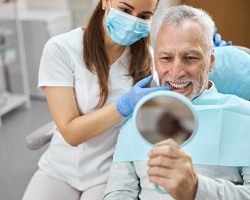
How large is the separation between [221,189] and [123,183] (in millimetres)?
393

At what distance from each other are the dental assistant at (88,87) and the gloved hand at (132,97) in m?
0.08

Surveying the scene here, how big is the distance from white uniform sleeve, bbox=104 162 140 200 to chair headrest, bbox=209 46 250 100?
20.0 inches

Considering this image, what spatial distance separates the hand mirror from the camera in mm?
792

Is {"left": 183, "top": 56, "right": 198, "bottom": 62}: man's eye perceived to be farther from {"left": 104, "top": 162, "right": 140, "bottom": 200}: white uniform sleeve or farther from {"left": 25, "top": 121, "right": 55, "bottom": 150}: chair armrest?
{"left": 25, "top": 121, "right": 55, "bottom": 150}: chair armrest

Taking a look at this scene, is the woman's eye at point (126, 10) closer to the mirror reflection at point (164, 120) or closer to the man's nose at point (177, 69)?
the man's nose at point (177, 69)

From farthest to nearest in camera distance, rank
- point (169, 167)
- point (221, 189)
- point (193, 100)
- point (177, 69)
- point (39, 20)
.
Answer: point (39, 20), point (193, 100), point (177, 69), point (221, 189), point (169, 167)

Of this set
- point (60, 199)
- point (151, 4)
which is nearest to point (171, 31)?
point (151, 4)

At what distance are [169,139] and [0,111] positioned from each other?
288 centimetres

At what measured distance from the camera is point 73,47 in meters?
1.56

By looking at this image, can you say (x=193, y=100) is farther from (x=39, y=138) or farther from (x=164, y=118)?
(x=39, y=138)

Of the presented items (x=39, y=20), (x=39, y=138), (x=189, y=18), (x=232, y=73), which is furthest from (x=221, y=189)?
(x=39, y=20)

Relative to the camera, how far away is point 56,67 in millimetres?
1521

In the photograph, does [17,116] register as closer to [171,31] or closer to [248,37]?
[248,37]

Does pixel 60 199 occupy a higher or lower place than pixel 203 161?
lower
